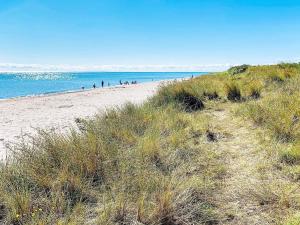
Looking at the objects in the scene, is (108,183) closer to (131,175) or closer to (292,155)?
(131,175)

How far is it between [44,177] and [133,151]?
4.81ft

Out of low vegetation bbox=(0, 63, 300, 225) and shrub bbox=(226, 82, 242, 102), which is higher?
shrub bbox=(226, 82, 242, 102)

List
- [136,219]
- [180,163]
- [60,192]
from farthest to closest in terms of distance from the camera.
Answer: [180,163] → [60,192] → [136,219]

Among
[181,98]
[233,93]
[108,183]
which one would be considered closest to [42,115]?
[181,98]

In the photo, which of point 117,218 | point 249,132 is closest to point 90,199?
point 117,218

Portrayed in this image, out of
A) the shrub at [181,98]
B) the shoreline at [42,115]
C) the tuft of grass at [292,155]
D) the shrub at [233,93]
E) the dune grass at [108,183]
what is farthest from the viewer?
the shrub at [233,93]

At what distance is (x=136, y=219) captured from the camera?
9.96 feet

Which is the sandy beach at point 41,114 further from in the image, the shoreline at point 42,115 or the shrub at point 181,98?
the shrub at point 181,98

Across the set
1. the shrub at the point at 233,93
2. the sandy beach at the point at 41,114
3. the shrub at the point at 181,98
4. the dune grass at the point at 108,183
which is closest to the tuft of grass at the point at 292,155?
the dune grass at the point at 108,183

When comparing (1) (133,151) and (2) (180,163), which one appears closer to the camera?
(2) (180,163)

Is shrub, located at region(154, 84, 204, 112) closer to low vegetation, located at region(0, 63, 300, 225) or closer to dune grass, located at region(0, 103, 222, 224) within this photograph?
low vegetation, located at region(0, 63, 300, 225)

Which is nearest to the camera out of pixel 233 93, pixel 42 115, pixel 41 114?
pixel 233 93

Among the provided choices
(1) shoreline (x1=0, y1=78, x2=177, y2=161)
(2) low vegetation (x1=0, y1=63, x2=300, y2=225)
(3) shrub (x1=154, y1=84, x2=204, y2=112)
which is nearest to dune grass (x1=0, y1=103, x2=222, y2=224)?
(2) low vegetation (x1=0, y1=63, x2=300, y2=225)

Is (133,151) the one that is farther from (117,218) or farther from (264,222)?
(264,222)
